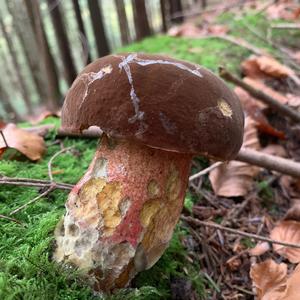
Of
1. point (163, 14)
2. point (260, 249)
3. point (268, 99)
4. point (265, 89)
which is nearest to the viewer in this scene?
point (260, 249)

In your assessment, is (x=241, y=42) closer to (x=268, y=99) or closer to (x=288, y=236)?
(x=268, y=99)

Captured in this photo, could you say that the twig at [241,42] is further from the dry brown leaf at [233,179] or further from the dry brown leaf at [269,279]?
the dry brown leaf at [269,279]

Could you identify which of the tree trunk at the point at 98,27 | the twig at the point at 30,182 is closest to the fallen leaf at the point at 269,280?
the twig at the point at 30,182

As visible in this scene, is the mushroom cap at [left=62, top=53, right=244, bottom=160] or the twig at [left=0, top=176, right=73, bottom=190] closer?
the mushroom cap at [left=62, top=53, right=244, bottom=160]

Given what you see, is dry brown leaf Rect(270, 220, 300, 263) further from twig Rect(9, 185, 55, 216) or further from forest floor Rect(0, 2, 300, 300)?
twig Rect(9, 185, 55, 216)

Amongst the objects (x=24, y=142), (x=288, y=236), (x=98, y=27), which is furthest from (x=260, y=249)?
(x=98, y=27)

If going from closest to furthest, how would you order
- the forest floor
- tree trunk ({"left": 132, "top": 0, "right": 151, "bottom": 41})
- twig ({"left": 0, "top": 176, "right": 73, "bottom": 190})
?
the forest floor → twig ({"left": 0, "top": 176, "right": 73, "bottom": 190}) → tree trunk ({"left": 132, "top": 0, "right": 151, "bottom": 41})

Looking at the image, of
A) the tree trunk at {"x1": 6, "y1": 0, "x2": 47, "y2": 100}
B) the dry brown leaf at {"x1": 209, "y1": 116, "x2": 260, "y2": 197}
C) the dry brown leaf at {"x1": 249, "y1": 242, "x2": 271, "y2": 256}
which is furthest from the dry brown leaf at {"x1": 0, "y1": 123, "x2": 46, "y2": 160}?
the tree trunk at {"x1": 6, "y1": 0, "x2": 47, "y2": 100}
